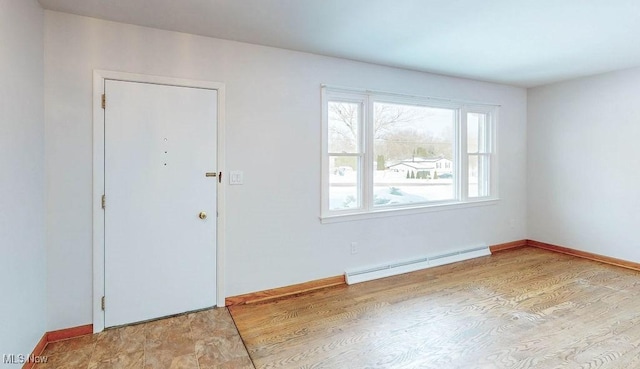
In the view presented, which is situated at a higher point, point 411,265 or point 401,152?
point 401,152

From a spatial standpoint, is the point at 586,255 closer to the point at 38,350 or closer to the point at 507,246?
the point at 507,246

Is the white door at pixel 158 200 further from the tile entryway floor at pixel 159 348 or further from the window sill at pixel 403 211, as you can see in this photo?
the window sill at pixel 403 211

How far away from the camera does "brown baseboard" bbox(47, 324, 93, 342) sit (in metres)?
2.38

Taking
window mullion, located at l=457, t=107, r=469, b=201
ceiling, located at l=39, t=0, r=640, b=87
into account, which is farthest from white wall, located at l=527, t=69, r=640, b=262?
window mullion, located at l=457, t=107, r=469, b=201

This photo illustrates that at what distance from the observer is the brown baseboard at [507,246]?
4.71m

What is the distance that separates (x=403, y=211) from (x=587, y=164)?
2737 mm

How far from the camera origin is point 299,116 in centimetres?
327

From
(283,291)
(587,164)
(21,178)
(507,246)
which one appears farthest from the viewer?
(507,246)

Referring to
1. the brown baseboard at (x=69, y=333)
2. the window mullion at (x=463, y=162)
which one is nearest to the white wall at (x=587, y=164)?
the window mullion at (x=463, y=162)

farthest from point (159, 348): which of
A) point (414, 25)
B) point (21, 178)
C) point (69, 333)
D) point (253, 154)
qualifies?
point (414, 25)

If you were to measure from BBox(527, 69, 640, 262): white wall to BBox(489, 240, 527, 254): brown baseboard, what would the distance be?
0.20m

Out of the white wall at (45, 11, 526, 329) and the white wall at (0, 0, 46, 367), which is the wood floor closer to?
the white wall at (45, 11, 526, 329)

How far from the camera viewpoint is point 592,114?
429cm

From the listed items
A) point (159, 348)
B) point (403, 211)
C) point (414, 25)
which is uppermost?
point (414, 25)
